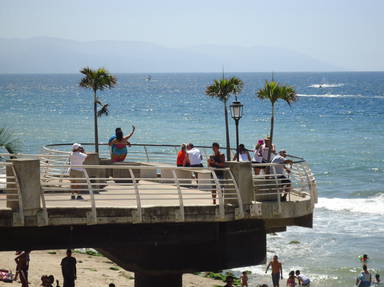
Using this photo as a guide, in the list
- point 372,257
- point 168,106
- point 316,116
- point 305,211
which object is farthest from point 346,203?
point 168,106

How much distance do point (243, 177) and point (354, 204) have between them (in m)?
35.8

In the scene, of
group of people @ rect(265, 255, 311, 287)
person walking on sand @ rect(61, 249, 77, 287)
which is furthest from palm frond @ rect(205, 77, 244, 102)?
group of people @ rect(265, 255, 311, 287)

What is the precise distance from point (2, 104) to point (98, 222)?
13769 cm

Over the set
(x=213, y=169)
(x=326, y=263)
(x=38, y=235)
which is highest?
(x=213, y=169)

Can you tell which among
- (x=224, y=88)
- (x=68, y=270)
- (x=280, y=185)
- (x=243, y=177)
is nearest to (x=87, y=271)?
(x=224, y=88)

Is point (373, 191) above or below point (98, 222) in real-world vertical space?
below

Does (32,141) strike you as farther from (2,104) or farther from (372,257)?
(2,104)

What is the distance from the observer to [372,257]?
3869 cm

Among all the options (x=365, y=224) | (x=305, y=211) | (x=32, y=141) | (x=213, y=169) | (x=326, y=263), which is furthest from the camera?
(x=32, y=141)

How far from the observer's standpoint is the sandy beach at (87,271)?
29516mm

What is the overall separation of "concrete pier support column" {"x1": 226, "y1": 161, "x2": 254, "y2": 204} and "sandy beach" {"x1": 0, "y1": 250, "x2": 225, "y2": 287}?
1263cm

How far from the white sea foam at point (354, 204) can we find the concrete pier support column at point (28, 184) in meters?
36.3

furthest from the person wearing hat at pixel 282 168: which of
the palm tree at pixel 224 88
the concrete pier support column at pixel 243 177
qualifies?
the palm tree at pixel 224 88

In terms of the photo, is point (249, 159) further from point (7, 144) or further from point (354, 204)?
point (354, 204)
